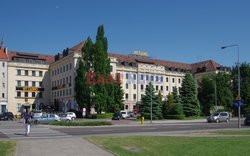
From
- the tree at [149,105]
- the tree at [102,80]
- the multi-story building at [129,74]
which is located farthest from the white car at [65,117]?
the multi-story building at [129,74]

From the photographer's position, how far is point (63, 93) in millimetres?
89375

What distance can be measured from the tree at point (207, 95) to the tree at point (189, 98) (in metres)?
9.23

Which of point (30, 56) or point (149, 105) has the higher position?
point (30, 56)

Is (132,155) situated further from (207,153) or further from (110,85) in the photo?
(110,85)

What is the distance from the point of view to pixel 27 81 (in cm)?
9025

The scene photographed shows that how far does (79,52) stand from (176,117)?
32.6 m

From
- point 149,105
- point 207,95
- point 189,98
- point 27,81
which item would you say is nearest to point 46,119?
point 149,105

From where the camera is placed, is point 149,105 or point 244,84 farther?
point 244,84

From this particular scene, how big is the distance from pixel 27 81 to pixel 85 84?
94.8ft

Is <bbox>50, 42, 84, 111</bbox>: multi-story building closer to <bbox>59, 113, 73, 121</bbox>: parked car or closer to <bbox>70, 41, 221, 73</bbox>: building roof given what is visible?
<bbox>70, 41, 221, 73</bbox>: building roof

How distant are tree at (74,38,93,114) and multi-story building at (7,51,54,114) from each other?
72.4 ft

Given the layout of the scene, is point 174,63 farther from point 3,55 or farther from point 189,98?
point 3,55

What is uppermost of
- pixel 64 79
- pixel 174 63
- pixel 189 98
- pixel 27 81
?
pixel 174 63

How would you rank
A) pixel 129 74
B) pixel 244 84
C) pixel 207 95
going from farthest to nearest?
pixel 129 74, pixel 244 84, pixel 207 95
